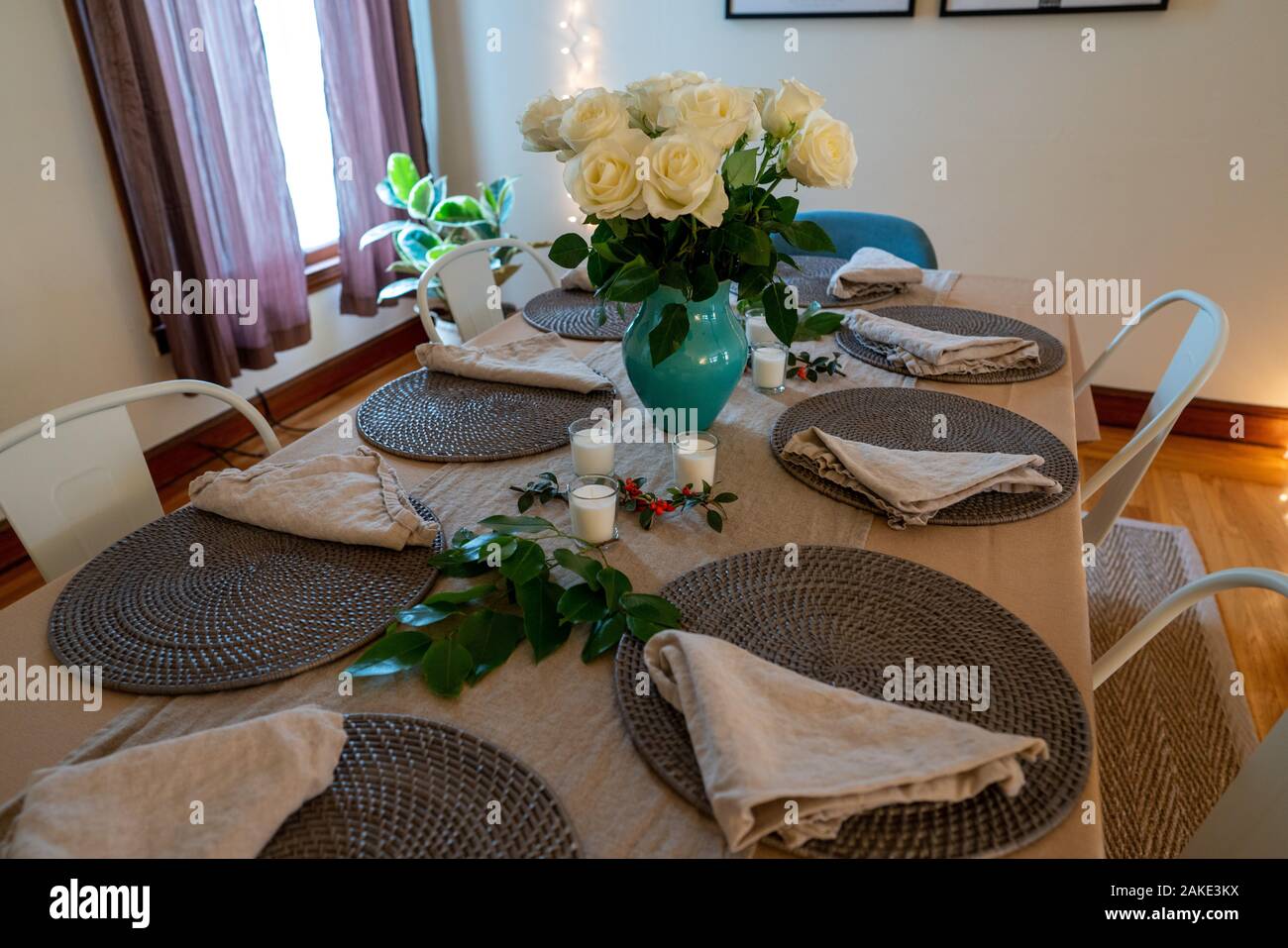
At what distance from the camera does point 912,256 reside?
220 cm

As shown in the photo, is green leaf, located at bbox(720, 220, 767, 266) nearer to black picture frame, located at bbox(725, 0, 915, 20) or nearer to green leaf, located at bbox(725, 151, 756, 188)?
green leaf, located at bbox(725, 151, 756, 188)

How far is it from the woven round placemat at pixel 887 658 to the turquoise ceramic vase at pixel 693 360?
1.12ft

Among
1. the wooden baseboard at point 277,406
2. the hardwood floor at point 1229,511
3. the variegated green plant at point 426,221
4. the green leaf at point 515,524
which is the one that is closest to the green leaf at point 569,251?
the green leaf at point 515,524

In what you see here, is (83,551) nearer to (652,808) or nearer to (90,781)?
(90,781)

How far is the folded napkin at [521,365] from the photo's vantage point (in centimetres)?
135

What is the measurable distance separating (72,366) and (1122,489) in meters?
2.49

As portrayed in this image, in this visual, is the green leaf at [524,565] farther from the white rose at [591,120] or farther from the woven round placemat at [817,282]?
the woven round placemat at [817,282]

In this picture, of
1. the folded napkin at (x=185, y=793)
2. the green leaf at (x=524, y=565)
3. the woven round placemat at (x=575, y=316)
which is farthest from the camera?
the woven round placemat at (x=575, y=316)

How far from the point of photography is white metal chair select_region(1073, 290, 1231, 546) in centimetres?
136

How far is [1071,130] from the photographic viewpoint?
2.60 metres

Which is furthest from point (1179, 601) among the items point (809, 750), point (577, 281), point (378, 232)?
point (378, 232)

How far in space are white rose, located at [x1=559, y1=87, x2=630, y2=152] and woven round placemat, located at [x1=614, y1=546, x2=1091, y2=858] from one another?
51 cm

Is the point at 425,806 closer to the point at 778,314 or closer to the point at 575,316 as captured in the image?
the point at 778,314
